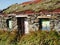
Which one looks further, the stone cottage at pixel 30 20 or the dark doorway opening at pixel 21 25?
the dark doorway opening at pixel 21 25

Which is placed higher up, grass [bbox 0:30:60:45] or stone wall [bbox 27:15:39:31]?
stone wall [bbox 27:15:39:31]

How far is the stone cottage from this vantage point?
19055 millimetres

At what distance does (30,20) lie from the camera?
2072 cm

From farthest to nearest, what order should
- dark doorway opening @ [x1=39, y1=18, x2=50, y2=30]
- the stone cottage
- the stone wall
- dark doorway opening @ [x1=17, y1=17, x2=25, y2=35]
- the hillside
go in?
dark doorway opening @ [x1=17, y1=17, x2=25, y2=35] < the hillside < the stone wall < dark doorway opening @ [x1=39, y1=18, x2=50, y2=30] < the stone cottage

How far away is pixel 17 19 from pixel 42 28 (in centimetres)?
282

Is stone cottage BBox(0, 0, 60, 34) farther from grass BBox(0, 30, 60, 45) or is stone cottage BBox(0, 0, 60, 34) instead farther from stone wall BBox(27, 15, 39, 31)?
grass BBox(0, 30, 60, 45)

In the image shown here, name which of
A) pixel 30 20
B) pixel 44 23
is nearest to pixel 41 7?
pixel 30 20

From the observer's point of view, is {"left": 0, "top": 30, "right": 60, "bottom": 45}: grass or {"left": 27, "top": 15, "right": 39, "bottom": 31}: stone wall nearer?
{"left": 0, "top": 30, "right": 60, "bottom": 45}: grass

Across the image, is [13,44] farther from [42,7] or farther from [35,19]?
[42,7]

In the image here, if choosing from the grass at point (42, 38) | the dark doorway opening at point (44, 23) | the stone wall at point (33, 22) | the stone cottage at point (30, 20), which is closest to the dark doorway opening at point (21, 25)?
the stone cottage at point (30, 20)

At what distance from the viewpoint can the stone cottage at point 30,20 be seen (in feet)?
62.5

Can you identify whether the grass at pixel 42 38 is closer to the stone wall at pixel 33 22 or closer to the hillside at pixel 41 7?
the stone wall at pixel 33 22

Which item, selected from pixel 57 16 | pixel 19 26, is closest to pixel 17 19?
pixel 19 26

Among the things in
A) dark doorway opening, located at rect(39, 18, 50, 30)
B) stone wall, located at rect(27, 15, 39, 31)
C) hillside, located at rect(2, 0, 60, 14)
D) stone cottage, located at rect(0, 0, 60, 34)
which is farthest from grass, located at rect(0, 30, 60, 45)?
hillside, located at rect(2, 0, 60, 14)
